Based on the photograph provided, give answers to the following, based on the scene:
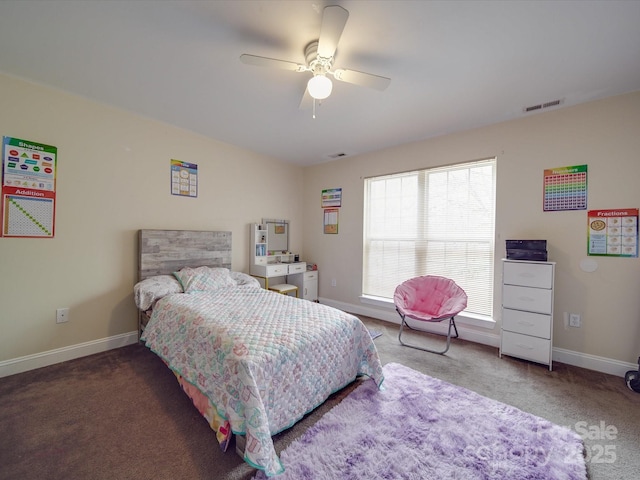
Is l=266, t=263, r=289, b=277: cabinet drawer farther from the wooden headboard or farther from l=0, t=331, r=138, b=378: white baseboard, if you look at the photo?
l=0, t=331, r=138, b=378: white baseboard

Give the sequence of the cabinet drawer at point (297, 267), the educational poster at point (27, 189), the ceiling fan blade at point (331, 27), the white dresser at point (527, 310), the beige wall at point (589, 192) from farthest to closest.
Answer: the cabinet drawer at point (297, 267)
the white dresser at point (527, 310)
the beige wall at point (589, 192)
the educational poster at point (27, 189)
the ceiling fan blade at point (331, 27)

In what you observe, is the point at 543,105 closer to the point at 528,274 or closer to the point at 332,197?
the point at 528,274

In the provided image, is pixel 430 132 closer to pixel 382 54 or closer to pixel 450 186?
pixel 450 186

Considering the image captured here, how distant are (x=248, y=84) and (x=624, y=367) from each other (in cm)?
404

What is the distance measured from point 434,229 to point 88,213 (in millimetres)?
3842

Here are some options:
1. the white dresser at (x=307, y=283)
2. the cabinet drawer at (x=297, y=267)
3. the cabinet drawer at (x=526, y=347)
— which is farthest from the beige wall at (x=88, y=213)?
the cabinet drawer at (x=526, y=347)

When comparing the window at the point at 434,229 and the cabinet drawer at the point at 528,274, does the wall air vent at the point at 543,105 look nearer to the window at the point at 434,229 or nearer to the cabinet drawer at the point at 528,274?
the window at the point at 434,229

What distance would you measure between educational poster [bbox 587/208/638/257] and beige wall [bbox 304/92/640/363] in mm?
55

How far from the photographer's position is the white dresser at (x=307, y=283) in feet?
13.7

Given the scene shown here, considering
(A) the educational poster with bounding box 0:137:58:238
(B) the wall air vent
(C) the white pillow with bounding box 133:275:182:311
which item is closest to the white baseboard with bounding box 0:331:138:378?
(C) the white pillow with bounding box 133:275:182:311

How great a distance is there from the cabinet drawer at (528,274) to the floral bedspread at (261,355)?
1.61 metres

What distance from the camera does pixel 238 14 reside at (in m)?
1.50

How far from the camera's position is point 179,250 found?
3025 millimetres

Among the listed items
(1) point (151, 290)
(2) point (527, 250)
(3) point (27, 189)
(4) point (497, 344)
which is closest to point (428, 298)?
(4) point (497, 344)
